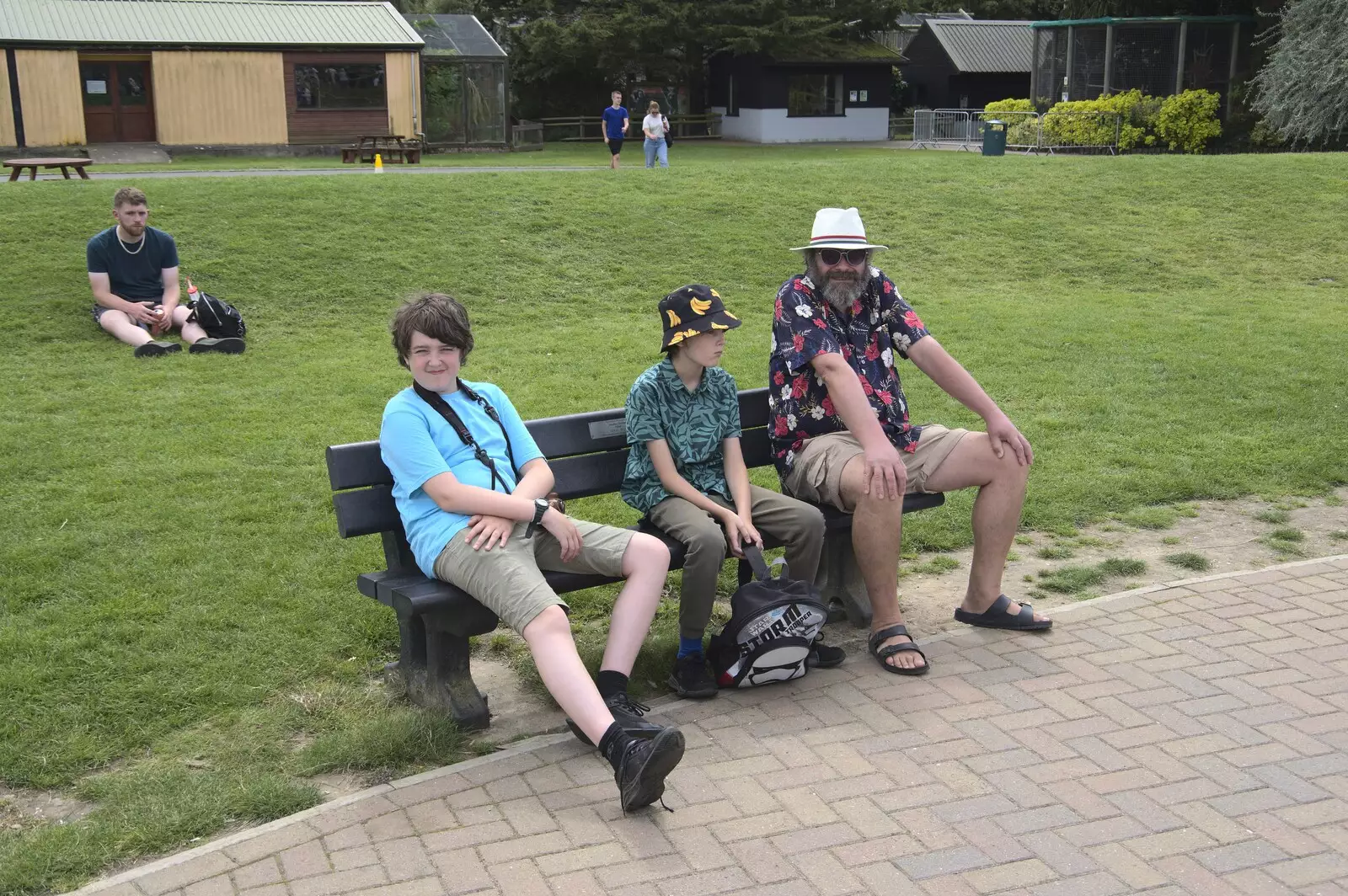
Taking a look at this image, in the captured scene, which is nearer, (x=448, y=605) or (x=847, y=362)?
(x=448, y=605)

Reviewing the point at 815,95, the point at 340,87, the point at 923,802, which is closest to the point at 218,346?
the point at 923,802

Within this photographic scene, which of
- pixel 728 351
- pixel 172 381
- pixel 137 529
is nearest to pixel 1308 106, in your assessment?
pixel 728 351

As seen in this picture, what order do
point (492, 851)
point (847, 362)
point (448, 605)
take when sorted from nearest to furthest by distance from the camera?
point (492, 851), point (448, 605), point (847, 362)

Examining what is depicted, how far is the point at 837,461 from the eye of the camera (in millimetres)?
4977

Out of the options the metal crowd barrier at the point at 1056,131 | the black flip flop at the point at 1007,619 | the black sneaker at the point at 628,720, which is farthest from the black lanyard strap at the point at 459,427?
the metal crowd barrier at the point at 1056,131

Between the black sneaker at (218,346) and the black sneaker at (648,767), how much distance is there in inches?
277

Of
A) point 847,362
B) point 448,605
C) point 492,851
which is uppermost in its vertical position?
point 847,362

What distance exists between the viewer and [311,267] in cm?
1214

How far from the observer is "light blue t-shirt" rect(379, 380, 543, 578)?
4254 millimetres

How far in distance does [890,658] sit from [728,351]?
5.46 meters

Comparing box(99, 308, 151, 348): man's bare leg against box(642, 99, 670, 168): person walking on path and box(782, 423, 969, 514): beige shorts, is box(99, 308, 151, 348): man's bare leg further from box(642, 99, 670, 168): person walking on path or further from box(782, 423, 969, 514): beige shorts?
box(642, 99, 670, 168): person walking on path

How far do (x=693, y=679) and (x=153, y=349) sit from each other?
6.53 metres

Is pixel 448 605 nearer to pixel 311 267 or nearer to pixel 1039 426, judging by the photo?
pixel 1039 426

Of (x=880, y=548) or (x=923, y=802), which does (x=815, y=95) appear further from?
(x=923, y=802)
